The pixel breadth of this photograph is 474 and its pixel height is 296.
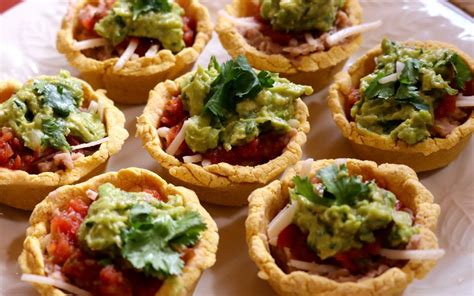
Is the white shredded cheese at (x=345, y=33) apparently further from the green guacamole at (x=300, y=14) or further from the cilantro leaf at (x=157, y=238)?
the cilantro leaf at (x=157, y=238)

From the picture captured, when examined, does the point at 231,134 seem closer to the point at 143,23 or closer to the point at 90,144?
the point at 90,144

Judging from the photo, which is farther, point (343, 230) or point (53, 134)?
point (53, 134)

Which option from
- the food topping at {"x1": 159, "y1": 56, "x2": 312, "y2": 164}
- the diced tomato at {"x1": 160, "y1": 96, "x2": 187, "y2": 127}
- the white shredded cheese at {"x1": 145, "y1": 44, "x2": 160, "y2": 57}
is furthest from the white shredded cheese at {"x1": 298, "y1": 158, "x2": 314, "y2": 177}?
the white shredded cheese at {"x1": 145, "y1": 44, "x2": 160, "y2": 57}

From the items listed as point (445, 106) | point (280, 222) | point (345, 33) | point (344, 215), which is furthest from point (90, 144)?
point (445, 106)

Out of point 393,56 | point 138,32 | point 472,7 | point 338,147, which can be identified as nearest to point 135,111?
point 138,32

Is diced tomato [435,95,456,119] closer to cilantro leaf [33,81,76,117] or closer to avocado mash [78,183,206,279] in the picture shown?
avocado mash [78,183,206,279]

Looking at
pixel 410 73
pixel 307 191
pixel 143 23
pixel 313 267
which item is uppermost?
pixel 143 23

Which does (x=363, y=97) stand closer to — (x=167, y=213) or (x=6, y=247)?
(x=167, y=213)
